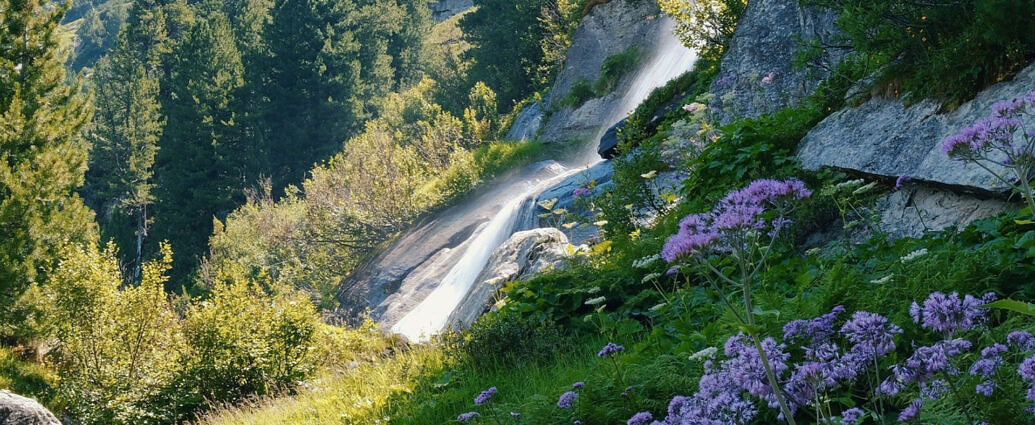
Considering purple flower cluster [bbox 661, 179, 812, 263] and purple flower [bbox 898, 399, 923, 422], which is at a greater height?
purple flower cluster [bbox 661, 179, 812, 263]

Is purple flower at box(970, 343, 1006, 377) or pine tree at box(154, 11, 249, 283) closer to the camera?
purple flower at box(970, 343, 1006, 377)

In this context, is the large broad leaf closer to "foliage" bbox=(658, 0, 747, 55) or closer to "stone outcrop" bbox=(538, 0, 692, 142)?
"foliage" bbox=(658, 0, 747, 55)

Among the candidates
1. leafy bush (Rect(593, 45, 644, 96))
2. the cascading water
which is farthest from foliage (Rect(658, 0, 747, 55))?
leafy bush (Rect(593, 45, 644, 96))

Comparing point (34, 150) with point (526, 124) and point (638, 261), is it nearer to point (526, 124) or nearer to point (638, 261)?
point (526, 124)

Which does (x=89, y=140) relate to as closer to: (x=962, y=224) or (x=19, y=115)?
(x=19, y=115)

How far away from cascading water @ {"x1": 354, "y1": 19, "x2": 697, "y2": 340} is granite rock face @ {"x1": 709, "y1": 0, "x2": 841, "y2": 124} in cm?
536

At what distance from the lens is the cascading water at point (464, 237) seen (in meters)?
15.7

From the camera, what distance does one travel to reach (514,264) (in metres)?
10.8

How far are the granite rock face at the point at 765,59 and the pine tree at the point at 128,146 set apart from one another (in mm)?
39648

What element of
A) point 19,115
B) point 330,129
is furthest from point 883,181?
point 330,129

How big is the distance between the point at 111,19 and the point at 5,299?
12781 centimetres

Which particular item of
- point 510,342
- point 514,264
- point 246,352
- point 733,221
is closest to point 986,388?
point 733,221

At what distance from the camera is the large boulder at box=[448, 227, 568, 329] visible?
10.0 metres

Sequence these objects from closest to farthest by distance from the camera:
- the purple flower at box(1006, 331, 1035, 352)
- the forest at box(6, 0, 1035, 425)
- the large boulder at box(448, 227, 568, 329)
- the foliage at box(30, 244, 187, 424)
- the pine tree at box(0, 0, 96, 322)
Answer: the purple flower at box(1006, 331, 1035, 352)
the forest at box(6, 0, 1035, 425)
the large boulder at box(448, 227, 568, 329)
the foliage at box(30, 244, 187, 424)
the pine tree at box(0, 0, 96, 322)
